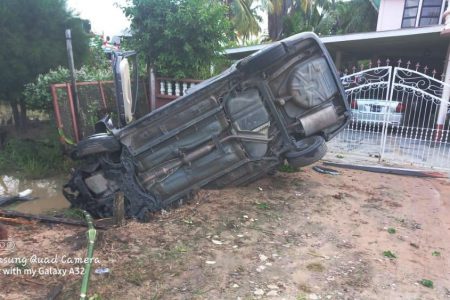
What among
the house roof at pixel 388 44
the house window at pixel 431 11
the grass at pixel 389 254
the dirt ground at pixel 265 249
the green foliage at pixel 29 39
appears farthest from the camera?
the house window at pixel 431 11

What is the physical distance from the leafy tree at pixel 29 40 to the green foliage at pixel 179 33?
194 cm

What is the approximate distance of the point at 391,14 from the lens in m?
14.1

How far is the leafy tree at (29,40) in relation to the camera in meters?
7.04

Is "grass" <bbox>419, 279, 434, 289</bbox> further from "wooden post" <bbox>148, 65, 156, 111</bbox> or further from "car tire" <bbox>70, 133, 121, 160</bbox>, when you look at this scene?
"wooden post" <bbox>148, 65, 156, 111</bbox>

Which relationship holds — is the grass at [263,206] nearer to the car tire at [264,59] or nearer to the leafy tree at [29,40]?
the car tire at [264,59]

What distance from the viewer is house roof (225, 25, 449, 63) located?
9.98 m

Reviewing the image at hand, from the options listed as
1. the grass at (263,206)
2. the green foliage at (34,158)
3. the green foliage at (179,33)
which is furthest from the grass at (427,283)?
the green foliage at (34,158)

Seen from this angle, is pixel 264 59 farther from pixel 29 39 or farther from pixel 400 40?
pixel 400 40

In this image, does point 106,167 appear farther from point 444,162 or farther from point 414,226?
point 444,162

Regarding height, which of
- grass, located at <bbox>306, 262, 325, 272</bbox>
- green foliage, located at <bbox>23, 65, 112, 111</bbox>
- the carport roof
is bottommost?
grass, located at <bbox>306, 262, 325, 272</bbox>

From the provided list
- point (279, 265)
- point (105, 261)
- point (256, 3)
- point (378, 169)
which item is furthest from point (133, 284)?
point (256, 3)

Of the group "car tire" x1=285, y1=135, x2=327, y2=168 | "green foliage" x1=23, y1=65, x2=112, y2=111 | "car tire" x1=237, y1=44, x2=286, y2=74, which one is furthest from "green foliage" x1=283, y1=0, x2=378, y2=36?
"car tire" x1=237, y1=44, x2=286, y2=74

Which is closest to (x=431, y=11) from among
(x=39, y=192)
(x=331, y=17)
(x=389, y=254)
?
(x=331, y=17)

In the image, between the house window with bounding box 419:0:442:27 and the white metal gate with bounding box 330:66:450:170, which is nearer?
the white metal gate with bounding box 330:66:450:170
